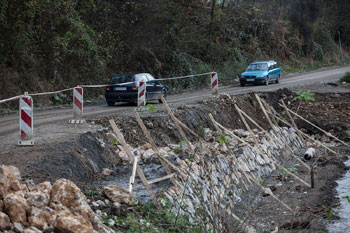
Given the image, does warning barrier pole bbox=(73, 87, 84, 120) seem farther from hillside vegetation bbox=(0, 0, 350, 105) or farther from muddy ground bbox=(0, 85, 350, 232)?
hillside vegetation bbox=(0, 0, 350, 105)

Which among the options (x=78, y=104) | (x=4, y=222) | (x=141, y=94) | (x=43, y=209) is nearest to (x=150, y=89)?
(x=141, y=94)

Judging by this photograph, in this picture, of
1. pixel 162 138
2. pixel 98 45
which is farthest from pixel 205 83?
pixel 162 138

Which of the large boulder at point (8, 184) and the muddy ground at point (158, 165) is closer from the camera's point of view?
the large boulder at point (8, 184)

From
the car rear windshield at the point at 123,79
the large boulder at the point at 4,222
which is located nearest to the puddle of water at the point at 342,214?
the large boulder at the point at 4,222

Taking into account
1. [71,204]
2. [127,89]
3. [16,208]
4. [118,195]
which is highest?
[16,208]

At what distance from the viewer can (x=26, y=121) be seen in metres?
11.3

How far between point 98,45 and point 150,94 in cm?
728

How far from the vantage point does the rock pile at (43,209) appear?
17.7ft

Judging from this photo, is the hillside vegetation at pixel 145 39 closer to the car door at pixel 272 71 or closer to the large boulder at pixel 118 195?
the car door at pixel 272 71

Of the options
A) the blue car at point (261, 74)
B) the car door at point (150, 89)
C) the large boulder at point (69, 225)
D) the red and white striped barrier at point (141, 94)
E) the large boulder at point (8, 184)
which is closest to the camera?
the large boulder at point (69, 225)

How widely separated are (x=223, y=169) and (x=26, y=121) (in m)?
4.93

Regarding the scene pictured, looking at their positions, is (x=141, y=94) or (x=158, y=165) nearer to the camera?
(x=158, y=165)

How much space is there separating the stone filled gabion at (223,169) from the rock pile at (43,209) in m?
2.02

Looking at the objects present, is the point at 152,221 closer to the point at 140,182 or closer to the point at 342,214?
the point at 140,182
